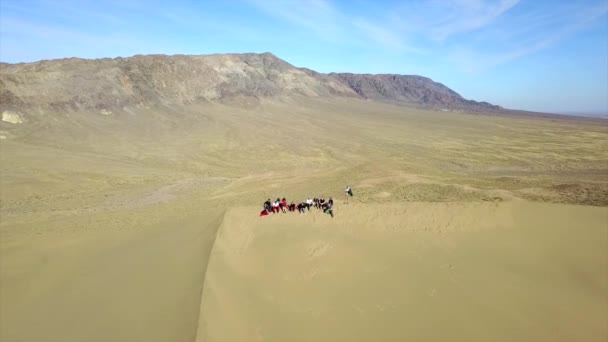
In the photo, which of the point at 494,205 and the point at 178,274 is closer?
the point at 178,274

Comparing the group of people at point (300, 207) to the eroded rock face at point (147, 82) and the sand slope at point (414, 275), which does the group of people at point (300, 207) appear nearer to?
the sand slope at point (414, 275)

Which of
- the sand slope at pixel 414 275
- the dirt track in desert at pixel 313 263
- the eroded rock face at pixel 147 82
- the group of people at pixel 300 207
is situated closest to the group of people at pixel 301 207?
the group of people at pixel 300 207

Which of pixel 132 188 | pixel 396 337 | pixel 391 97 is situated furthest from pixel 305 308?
pixel 391 97

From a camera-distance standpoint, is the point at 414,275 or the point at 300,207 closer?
the point at 414,275

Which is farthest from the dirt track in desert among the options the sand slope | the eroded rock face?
the eroded rock face

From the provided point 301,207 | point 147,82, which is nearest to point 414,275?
point 301,207

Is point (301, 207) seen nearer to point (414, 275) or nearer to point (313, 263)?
point (313, 263)

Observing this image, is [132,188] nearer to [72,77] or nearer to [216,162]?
[216,162]

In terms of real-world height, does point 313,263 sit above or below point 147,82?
below
